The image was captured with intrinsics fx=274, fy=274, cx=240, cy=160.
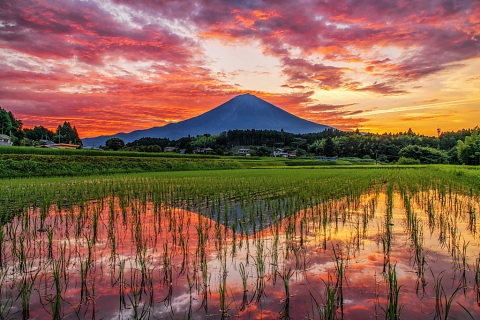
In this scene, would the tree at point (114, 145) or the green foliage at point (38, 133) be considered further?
the green foliage at point (38, 133)

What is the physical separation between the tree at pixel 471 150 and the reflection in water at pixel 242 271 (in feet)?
149

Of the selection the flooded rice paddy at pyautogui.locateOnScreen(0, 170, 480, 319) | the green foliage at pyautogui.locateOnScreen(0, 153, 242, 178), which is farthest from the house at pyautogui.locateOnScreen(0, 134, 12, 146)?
the flooded rice paddy at pyautogui.locateOnScreen(0, 170, 480, 319)

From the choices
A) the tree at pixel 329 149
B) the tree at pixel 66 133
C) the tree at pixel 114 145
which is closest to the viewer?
the tree at pixel 114 145

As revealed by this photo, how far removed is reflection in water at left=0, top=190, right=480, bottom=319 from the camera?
263 cm

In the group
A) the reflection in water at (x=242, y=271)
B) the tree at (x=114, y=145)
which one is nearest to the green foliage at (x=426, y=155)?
the reflection in water at (x=242, y=271)

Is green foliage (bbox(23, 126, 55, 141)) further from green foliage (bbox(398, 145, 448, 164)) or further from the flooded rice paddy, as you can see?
green foliage (bbox(398, 145, 448, 164))

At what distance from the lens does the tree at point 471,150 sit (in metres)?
40.4

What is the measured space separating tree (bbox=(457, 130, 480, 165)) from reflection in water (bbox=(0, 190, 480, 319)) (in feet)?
149

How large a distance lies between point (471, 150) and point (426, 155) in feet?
69.4

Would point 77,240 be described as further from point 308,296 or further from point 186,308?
point 308,296

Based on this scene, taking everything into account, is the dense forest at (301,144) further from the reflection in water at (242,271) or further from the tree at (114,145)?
the reflection in water at (242,271)

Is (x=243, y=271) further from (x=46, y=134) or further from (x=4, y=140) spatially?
(x=46, y=134)

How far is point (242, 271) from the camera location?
11.2 ft

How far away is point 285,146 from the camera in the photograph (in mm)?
102062
